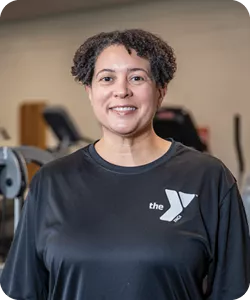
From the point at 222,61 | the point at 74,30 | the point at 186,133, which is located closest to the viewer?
the point at 186,133

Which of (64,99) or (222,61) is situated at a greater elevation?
(222,61)

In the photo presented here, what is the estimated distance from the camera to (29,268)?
41.6 inches

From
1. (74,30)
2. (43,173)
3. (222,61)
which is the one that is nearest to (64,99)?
(74,30)

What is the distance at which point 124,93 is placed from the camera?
100 centimetres

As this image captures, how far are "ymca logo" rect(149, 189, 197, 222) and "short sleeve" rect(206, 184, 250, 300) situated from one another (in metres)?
0.07

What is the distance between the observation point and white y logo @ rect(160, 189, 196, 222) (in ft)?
3.27

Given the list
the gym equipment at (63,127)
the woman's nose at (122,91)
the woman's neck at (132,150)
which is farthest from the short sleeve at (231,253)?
the gym equipment at (63,127)

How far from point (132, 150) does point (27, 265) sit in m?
0.34

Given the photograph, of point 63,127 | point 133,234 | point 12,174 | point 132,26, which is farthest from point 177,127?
point 133,234

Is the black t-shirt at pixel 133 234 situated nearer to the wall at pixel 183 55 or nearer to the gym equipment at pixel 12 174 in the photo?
the gym equipment at pixel 12 174

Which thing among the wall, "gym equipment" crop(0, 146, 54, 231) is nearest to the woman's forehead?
"gym equipment" crop(0, 146, 54, 231)

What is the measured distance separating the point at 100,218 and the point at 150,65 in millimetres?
342

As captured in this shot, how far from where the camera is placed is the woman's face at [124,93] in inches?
40.0

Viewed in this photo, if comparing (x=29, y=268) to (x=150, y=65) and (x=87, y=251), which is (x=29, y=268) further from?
(x=150, y=65)
